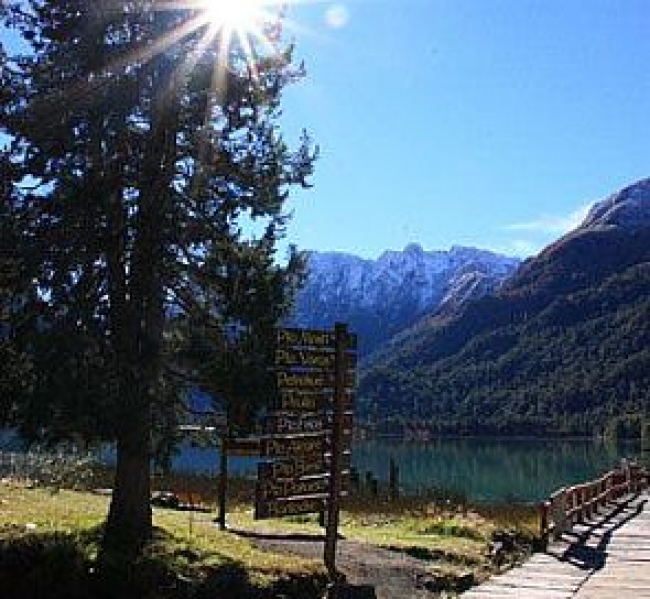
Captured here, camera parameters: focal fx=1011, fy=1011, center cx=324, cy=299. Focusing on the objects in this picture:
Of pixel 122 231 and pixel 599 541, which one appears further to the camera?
pixel 599 541

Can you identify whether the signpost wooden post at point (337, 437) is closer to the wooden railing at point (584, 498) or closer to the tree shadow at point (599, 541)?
the tree shadow at point (599, 541)

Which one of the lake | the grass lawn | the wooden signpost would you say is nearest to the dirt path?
the grass lawn

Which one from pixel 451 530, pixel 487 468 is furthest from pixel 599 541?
pixel 487 468

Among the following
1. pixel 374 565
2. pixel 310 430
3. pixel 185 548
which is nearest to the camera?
pixel 185 548

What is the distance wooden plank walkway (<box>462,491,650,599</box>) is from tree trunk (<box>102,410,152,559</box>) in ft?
14.6

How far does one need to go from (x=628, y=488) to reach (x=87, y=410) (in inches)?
996

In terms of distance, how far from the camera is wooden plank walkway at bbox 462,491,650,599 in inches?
548

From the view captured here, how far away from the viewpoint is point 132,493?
43.2 ft

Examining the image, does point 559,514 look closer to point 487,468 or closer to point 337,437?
point 337,437

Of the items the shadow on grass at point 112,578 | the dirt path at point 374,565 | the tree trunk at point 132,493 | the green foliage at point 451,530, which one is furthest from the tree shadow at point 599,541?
the tree trunk at point 132,493

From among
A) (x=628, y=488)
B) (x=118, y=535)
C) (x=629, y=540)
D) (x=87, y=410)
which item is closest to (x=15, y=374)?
(x=87, y=410)

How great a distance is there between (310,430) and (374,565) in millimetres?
2826

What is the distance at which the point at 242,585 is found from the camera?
39.0ft

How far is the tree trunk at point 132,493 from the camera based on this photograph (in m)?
12.8
